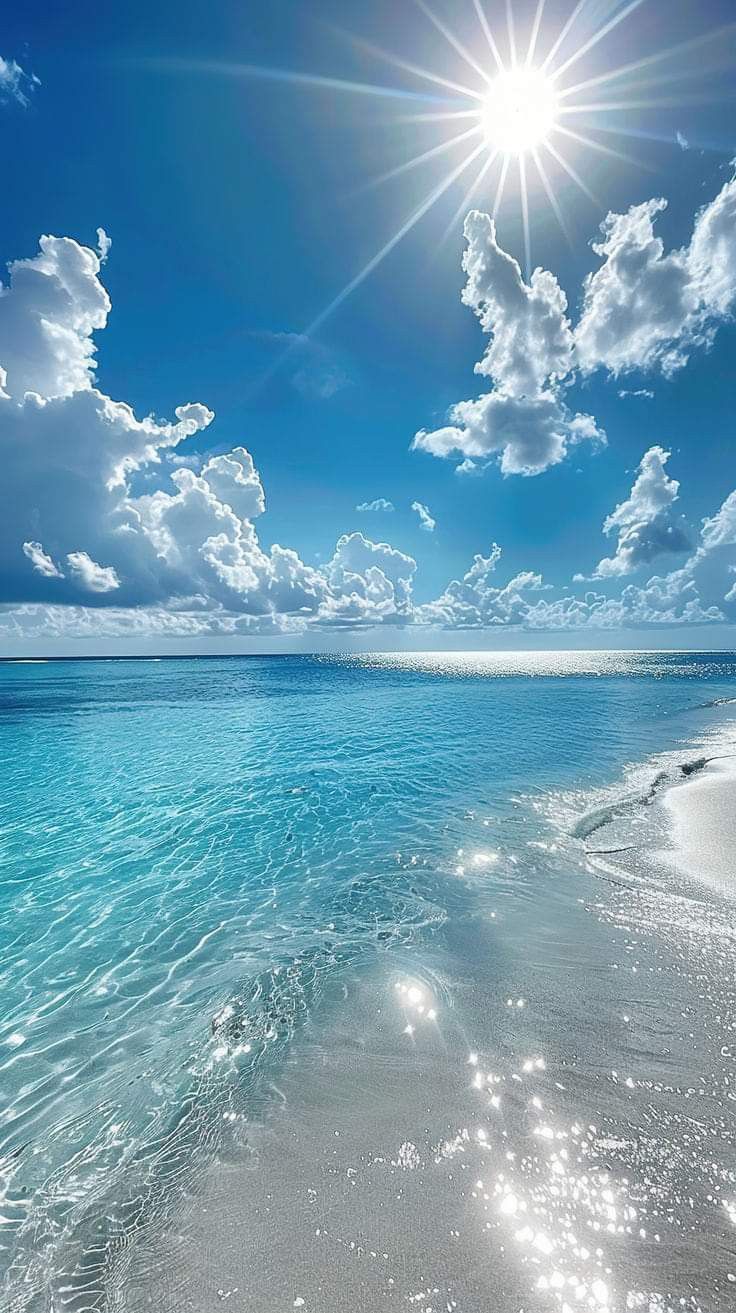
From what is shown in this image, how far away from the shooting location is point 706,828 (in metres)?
13.9

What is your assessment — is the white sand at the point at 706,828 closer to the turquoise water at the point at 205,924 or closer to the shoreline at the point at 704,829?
the shoreline at the point at 704,829

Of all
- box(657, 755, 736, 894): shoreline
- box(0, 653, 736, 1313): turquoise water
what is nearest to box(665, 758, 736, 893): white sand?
box(657, 755, 736, 894): shoreline

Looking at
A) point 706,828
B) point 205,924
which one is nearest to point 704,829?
point 706,828

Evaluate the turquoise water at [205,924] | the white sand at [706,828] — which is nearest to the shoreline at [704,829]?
the white sand at [706,828]

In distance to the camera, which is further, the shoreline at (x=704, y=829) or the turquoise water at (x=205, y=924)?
the shoreline at (x=704, y=829)

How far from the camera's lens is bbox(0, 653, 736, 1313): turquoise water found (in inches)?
211

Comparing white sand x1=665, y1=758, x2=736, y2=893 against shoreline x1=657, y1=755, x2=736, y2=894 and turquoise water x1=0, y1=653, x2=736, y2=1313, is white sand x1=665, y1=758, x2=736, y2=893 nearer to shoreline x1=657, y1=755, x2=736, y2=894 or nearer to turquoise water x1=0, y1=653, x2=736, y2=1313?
shoreline x1=657, y1=755, x2=736, y2=894

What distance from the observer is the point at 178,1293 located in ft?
13.5

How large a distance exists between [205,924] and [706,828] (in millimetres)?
15045

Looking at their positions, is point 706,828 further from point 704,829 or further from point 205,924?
point 205,924

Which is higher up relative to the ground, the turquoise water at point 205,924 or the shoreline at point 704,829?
the shoreline at point 704,829

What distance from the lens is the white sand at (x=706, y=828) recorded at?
11.4 metres

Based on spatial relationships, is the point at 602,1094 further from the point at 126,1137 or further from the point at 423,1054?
the point at 126,1137

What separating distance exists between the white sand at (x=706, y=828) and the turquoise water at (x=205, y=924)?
226cm
